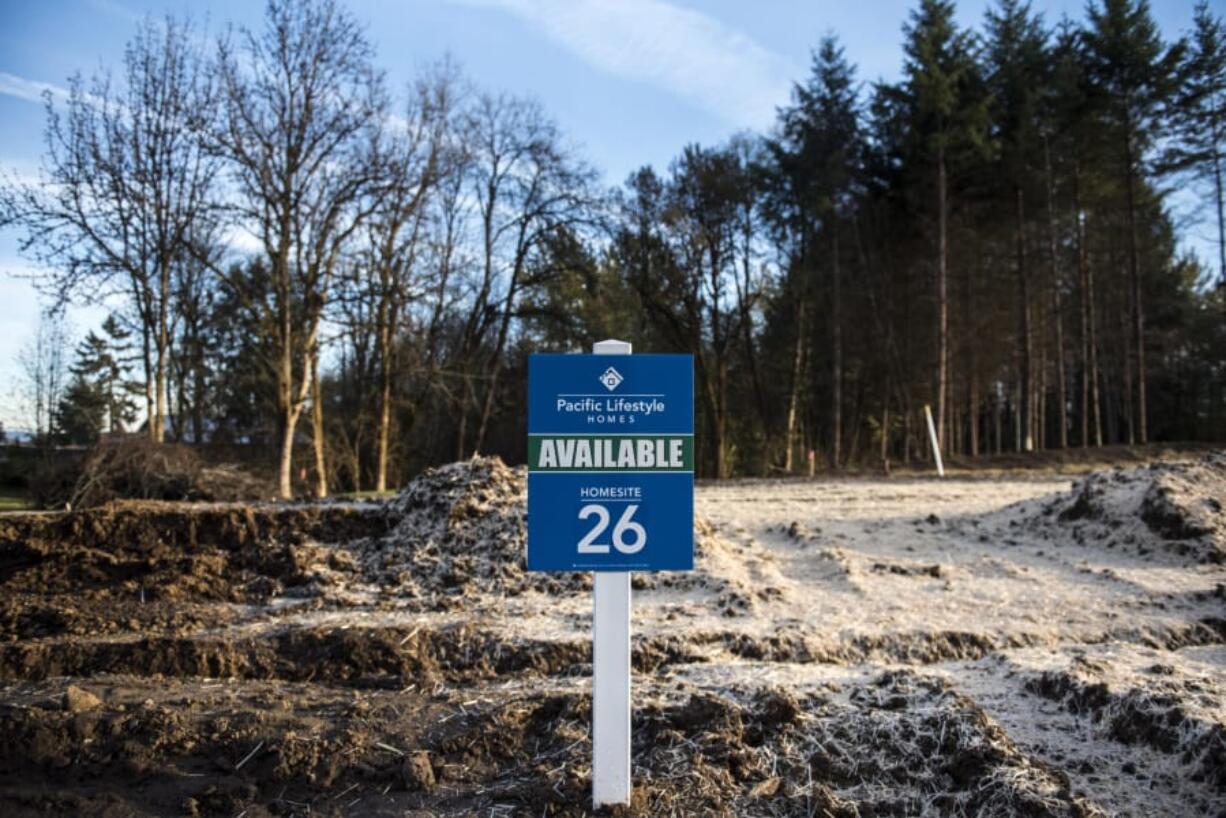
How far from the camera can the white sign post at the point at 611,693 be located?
3330 millimetres


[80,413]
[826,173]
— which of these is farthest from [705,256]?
[80,413]

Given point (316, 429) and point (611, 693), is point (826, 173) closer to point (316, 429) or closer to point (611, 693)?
point (316, 429)

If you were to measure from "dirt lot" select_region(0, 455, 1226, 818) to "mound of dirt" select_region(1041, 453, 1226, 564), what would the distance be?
0.04m

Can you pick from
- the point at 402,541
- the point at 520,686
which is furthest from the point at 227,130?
the point at 520,686

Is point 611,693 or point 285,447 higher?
point 285,447

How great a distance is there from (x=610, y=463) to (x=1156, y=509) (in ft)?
30.9

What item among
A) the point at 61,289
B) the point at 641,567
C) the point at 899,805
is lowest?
the point at 899,805

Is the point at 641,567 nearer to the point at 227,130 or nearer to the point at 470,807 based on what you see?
the point at 470,807

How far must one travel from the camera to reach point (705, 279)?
96.8 feet

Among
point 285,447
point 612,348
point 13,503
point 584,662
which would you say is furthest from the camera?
point 285,447

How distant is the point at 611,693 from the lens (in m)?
3.34

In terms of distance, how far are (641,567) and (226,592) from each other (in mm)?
5901

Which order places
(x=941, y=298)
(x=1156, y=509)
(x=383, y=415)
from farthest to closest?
1. (x=941, y=298)
2. (x=383, y=415)
3. (x=1156, y=509)

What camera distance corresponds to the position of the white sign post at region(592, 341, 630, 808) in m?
3.33
